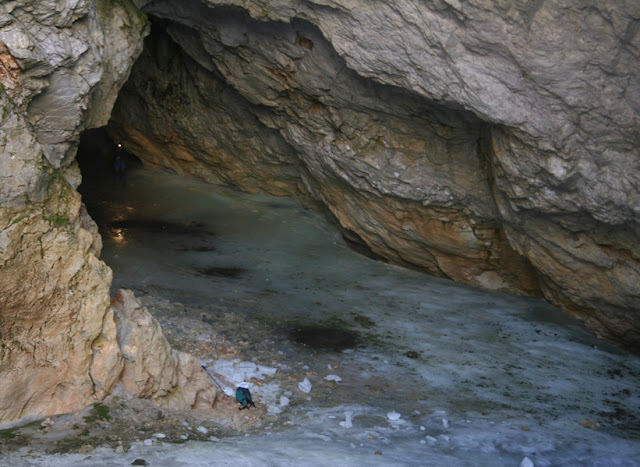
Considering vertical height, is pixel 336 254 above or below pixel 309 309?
above

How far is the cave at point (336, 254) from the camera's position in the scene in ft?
20.8

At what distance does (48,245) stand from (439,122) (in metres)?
5.36

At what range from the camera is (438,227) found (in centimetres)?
1073

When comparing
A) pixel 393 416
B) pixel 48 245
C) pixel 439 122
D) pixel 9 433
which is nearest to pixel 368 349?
pixel 393 416

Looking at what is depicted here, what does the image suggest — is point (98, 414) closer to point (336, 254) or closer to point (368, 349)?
point (368, 349)

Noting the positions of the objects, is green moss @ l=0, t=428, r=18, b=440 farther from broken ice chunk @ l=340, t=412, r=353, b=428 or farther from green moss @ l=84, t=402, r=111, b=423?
broken ice chunk @ l=340, t=412, r=353, b=428

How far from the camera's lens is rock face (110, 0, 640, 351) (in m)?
7.24

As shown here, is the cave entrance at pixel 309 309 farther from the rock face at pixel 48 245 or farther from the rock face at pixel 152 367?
the rock face at pixel 48 245

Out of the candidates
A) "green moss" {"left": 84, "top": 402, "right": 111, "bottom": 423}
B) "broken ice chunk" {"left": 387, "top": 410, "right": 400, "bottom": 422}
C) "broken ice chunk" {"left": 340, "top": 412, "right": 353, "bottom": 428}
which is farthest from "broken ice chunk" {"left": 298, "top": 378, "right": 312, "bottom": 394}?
"green moss" {"left": 84, "top": 402, "right": 111, "bottom": 423}

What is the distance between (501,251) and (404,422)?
14.0 ft

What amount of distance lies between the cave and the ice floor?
0.11 feet

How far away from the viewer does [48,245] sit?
6.23 metres

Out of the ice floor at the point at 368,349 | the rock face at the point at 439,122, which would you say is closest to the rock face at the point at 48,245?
the ice floor at the point at 368,349

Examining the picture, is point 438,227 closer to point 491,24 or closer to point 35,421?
point 491,24
